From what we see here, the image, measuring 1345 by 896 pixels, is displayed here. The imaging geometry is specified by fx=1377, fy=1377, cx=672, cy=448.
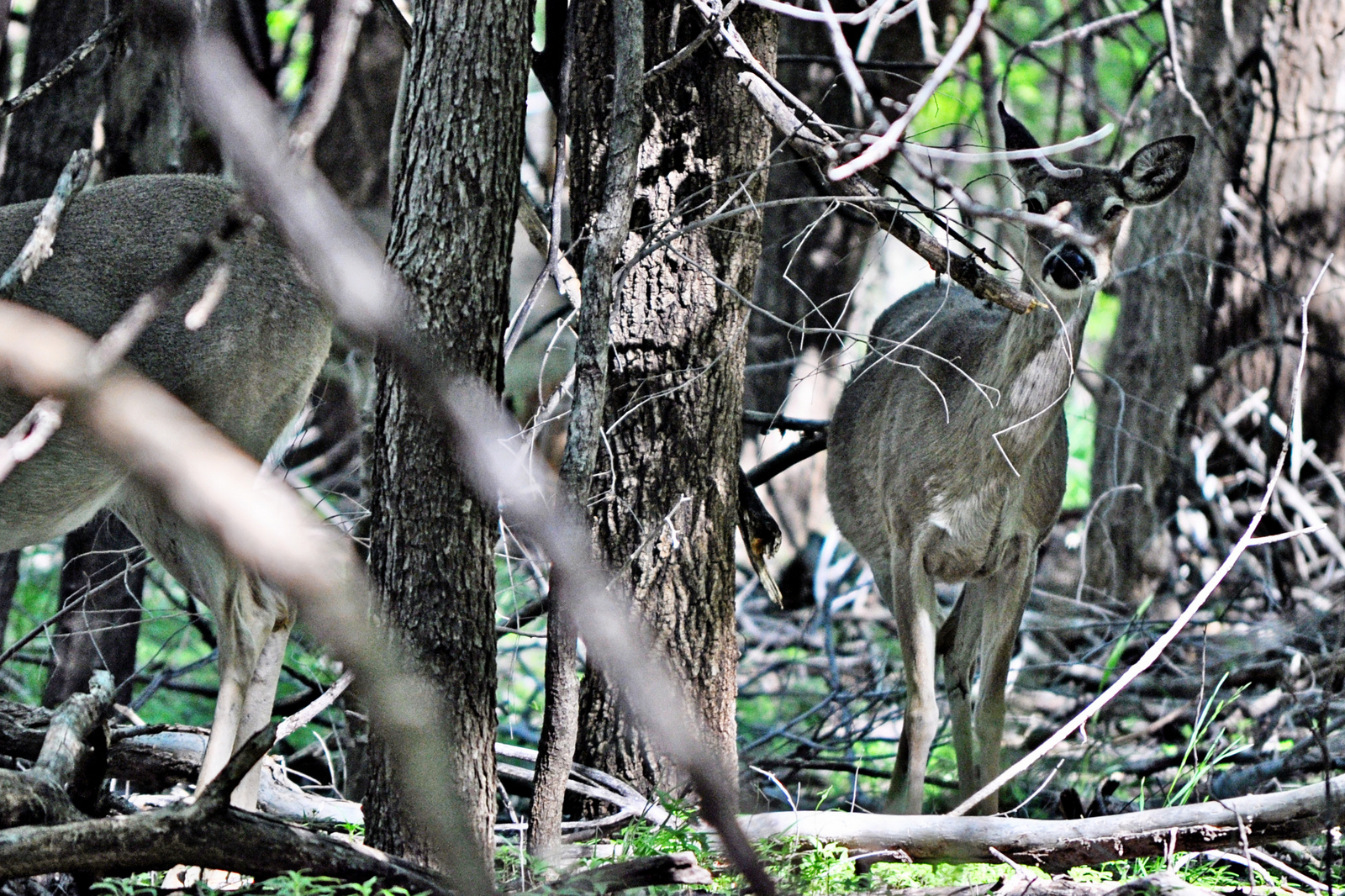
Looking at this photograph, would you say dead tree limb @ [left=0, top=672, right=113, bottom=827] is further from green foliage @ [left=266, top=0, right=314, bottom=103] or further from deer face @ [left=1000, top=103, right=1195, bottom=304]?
green foliage @ [left=266, top=0, right=314, bottom=103]

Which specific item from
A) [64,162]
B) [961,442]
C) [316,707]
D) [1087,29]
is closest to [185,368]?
[316,707]

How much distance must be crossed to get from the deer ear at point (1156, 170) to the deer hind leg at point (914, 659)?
5.05 feet

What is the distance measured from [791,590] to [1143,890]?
18.7ft

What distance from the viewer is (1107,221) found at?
4.84 metres

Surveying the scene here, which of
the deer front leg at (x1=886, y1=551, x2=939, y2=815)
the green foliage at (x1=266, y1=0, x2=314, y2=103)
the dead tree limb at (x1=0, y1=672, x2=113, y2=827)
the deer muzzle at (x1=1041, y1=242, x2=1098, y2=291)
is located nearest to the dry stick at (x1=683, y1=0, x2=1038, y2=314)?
the deer muzzle at (x1=1041, y1=242, x2=1098, y2=291)

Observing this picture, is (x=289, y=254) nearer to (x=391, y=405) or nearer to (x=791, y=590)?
(x=391, y=405)

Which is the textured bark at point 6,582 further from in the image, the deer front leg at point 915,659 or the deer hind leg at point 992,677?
the deer hind leg at point 992,677

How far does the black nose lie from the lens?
182 inches

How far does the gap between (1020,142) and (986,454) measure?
44.9 inches

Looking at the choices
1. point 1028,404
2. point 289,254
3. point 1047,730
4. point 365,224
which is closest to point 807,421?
point 1028,404

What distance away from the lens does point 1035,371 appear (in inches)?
190

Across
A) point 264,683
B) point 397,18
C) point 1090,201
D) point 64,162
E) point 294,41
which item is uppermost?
point 294,41

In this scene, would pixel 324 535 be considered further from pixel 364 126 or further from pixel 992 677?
pixel 364 126

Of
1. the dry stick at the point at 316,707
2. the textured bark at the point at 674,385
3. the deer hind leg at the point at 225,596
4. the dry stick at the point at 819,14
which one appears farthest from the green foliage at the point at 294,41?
the dry stick at the point at 819,14
